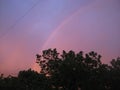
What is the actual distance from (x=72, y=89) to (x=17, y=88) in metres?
16.3

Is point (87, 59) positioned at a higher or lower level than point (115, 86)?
higher

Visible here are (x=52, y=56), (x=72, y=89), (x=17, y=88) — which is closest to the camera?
(x=72, y=89)

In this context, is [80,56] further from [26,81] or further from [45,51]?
[26,81]

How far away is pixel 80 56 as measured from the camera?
2347 inches

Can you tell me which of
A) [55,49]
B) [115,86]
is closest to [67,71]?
[55,49]

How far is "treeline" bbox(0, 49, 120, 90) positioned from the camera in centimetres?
5641

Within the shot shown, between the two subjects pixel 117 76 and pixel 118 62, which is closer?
pixel 117 76

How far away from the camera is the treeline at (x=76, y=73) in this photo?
5641cm

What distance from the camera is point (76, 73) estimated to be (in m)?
56.7

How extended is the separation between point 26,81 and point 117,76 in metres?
23.1

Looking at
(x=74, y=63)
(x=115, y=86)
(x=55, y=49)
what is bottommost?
(x=115, y=86)

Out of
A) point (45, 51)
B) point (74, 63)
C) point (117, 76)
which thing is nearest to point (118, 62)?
point (117, 76)

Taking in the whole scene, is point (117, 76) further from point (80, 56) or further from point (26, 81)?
point (26, 81)

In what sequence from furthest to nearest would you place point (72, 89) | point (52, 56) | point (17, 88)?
point (17, 88), point (52, 56), point (72, 89)
